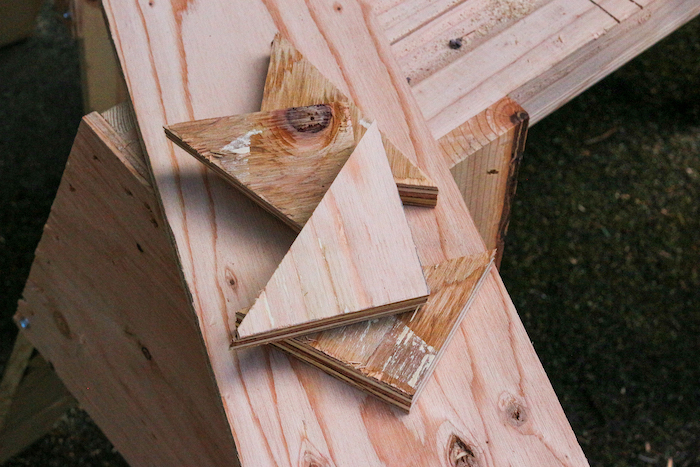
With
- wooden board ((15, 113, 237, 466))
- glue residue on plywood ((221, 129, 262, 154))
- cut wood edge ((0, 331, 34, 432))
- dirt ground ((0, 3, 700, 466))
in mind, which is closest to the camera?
glue residue on plywood ((221, 129, 262, 154))

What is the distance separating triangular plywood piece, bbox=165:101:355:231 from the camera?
79 cm

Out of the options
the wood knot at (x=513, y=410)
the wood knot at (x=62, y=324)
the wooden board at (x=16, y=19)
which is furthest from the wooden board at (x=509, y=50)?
the wooden board at (x=16, y=19)

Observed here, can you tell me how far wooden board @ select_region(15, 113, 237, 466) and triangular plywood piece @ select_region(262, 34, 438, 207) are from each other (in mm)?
231

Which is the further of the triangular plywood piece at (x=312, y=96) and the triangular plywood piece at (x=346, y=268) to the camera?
the triangular plywood piece at (x=312, y=96)

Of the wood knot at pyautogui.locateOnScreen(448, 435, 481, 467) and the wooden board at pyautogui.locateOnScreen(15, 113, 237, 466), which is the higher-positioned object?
the wooden board at pyautogui.locateOnScreen(15, 113, 237, 466)

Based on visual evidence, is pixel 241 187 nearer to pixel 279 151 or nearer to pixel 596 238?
pixel 279 151

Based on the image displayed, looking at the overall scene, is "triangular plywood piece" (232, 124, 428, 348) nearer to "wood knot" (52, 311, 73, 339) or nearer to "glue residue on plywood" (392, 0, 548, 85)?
"glue residue on plywood" (392, 0, 548, 85)

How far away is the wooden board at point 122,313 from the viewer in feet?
3.19

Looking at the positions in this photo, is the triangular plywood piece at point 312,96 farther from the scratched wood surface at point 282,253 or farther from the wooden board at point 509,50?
the wooden board at point 509,50

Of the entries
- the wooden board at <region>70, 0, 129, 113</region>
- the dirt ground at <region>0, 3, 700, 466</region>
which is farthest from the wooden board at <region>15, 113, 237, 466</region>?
the dirt ground at <region>0, 3, 700, 466</region>

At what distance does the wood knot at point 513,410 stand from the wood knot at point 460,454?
0.20 ft

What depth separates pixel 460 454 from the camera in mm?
752

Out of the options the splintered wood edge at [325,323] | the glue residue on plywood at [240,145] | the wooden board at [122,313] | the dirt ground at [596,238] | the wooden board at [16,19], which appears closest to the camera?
the splintered wood edge at [325,323]

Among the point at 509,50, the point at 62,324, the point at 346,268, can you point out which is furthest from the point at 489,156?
the point at 62,324
